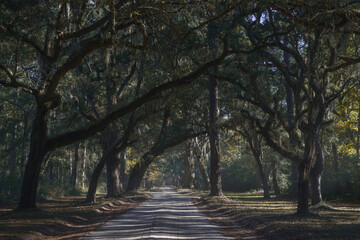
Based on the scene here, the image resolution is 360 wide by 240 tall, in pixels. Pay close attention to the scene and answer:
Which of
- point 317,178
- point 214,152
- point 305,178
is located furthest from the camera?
point 214,152

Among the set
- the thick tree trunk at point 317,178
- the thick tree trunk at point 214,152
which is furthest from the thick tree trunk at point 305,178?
the thick tree trunk at point 214,152

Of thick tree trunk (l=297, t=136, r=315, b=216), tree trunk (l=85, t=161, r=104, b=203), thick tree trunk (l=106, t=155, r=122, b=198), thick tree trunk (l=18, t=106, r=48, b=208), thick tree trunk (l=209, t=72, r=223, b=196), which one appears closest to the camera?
thick tree trunk (l=297, t=136, r=315, b=216)

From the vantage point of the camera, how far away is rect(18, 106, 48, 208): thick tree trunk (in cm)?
1545

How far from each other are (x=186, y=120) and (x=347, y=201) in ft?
40.9

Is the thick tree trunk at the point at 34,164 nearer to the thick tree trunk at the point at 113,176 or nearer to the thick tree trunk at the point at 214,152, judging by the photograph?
the thick tree trunk at the point at 113,176

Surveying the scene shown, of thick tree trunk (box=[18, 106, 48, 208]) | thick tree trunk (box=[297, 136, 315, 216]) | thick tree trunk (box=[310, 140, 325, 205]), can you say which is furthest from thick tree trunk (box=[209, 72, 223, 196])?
thick tree trunk (box=[18, 106, 48, 208])

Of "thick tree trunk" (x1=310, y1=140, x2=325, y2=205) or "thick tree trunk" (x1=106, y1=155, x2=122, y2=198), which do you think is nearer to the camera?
"thick tree trunk" (x1=310, y1=140, x2=325, y2=205)

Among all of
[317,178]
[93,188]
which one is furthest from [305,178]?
[93,188]

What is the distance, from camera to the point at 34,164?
1564cm

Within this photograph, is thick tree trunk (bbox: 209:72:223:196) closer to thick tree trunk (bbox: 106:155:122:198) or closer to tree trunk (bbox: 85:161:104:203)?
thick tree trunk (bbox: 106:155:122:198)

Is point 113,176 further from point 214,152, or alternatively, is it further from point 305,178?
point 305,178

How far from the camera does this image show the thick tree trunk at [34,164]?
15445 millimetres

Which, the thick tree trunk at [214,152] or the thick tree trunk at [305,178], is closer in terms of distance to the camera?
the thick tree trunk at [305,178]

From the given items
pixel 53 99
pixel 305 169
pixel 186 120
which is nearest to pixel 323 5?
pixel 305 169
